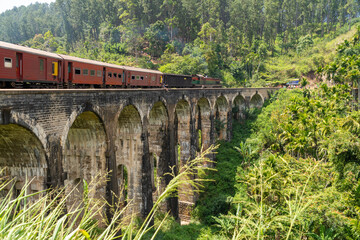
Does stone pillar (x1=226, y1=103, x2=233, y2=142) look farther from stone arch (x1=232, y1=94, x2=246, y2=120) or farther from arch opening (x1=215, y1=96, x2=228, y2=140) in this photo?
stone arch (x1=232, y1=94, x2=246, y2=120)

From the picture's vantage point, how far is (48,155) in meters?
10.0

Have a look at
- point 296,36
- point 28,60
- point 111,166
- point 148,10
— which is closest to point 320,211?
point 111,166

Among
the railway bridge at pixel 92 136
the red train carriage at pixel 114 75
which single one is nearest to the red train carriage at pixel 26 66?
the railway bridge at pixel 92 136

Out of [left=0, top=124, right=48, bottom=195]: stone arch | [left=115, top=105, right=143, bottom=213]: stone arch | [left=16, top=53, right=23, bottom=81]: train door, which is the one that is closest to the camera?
[left=0, top=124, right=48, bottom=195]: stone arch

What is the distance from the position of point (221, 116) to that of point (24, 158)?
29.6 metres

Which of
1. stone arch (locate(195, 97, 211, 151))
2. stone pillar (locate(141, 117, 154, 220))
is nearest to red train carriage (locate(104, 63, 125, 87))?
stone pillar (locate(141, 117, 154, 220))

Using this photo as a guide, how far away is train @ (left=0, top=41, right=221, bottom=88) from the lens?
10.4 m

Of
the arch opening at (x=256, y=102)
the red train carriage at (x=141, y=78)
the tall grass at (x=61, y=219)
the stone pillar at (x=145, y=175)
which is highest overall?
the red train carriage at (x=141, y=78)

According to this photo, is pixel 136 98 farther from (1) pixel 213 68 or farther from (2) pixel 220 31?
(2) pixel 220 31

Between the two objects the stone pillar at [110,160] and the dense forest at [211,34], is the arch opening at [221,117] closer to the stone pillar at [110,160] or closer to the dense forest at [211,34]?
the dense forest at [211,34]

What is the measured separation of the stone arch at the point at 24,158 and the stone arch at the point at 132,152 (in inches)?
315

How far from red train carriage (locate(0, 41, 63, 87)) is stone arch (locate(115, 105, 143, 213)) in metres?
5.85

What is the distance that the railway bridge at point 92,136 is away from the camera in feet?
31.2

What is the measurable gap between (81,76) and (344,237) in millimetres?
16054
